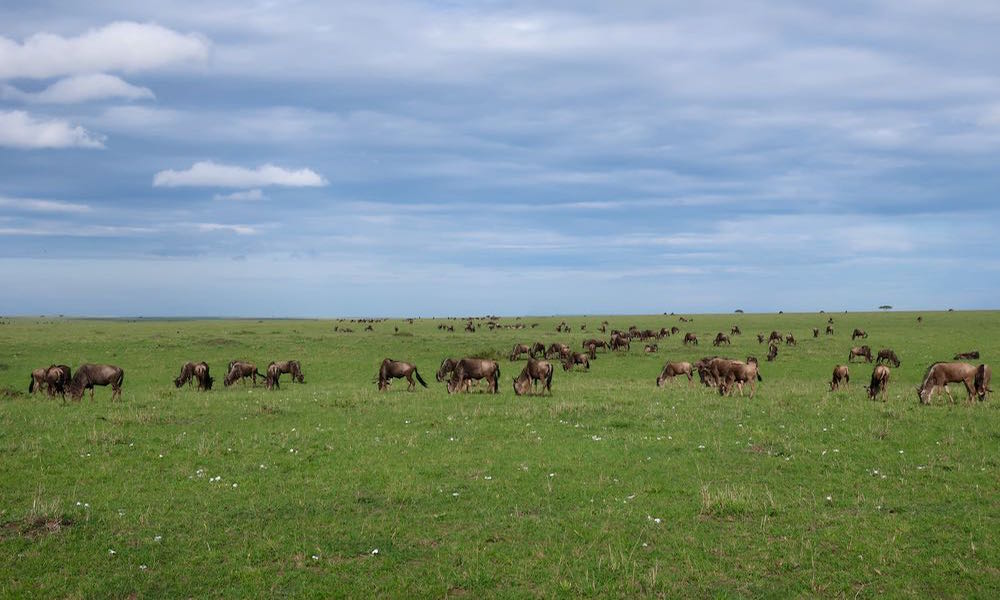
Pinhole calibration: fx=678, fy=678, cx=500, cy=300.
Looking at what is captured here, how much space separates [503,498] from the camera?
13039 millimetres

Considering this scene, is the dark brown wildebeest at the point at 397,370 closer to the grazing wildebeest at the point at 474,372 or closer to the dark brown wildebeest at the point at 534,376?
the grazing wildebeest at the point at 474,372

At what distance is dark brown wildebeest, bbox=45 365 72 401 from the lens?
27.6 m

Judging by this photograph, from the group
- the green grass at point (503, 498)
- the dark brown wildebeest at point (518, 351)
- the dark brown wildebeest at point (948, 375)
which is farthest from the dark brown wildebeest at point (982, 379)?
the dark brown wildebeest at point (518, 351)

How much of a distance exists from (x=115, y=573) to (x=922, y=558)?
11.6 meters

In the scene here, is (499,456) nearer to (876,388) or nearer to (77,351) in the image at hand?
(876,388)

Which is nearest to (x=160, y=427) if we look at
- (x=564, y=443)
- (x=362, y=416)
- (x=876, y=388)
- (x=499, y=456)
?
(x=362, y=416)

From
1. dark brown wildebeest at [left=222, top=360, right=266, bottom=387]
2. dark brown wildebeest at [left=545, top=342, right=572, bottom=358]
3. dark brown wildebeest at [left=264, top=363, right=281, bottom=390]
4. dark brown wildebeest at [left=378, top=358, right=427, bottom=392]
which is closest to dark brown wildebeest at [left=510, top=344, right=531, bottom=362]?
dark brown wildebeest at [left=545, top=342, right=572, bottom=358]

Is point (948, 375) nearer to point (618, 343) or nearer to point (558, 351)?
point (558, 351)

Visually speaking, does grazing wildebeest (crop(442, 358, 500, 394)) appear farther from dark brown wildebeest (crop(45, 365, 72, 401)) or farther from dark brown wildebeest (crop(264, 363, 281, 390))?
dark brown wildebeest (crop(45, 365, 72, 401))

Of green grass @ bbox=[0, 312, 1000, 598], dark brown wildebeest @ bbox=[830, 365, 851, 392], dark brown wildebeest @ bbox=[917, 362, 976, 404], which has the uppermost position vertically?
dark brown wildebeest @ bbox=[917, 362, 976, 404]

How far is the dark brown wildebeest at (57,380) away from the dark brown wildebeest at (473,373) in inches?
619

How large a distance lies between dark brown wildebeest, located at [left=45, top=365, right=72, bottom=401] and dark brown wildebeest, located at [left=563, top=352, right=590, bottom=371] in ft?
87.8

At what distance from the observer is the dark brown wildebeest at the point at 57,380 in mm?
27609

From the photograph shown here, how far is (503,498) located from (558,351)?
3692cm
